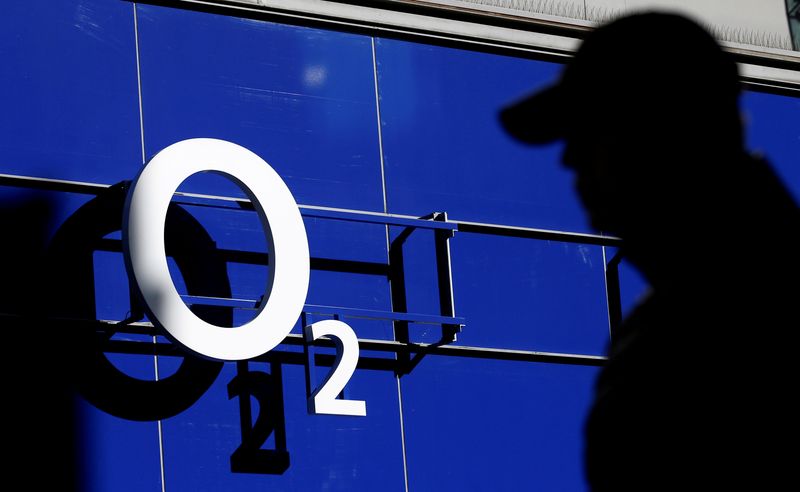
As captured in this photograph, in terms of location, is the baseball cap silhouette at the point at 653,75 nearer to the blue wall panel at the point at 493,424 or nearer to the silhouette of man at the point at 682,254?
the silhouette of man at the point at 682,254

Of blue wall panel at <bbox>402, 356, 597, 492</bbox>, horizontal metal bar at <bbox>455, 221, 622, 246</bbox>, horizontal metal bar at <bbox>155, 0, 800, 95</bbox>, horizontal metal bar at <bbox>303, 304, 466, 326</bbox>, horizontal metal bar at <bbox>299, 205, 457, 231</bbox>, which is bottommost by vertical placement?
blue wall panel at <bbox>402, 356, 597, 492</bbox>

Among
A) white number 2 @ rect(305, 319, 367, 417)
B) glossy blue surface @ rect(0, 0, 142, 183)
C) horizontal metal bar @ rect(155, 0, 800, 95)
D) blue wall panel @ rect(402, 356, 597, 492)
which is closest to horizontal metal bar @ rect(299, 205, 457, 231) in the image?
white number 2 @ rect(305, 319, 367, 417)

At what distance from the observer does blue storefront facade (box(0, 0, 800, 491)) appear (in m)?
8.73

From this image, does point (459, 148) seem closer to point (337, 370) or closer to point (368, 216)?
point (368, 216)

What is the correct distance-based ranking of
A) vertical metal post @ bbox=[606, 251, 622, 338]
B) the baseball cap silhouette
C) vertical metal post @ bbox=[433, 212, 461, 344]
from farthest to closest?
1. vertical metal post @ bbox=[606, 251, 622, 338]
2. vertical metal post @ bbox=[433, 212, 461, 344]
3. the baseball cap silhouette

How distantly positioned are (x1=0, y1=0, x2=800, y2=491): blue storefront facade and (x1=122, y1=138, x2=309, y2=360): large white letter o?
0.22 metres

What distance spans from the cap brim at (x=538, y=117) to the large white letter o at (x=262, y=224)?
21.1 ft

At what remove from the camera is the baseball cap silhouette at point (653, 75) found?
6.01ft

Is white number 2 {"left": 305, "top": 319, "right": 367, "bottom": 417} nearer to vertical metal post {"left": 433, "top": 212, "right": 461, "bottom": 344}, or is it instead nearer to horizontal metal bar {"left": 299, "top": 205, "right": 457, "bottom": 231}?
horizontal metal bar {"left": 299, "top": 205, "right": 457, "bottom": 231}

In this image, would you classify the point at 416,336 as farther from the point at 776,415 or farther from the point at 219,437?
the point at 776,415

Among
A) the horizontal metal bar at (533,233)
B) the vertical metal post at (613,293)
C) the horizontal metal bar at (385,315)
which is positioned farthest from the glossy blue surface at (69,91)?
the vertical metal post at (613,293)

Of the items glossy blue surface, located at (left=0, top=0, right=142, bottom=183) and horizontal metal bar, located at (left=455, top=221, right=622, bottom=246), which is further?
horizontal metal bar, located at (left=455, top=221, right=622, bottom=246)

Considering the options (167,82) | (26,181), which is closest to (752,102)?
(167,82)

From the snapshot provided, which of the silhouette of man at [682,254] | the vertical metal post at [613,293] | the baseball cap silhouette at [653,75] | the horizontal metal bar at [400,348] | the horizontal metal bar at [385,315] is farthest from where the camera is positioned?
the vertical metal post at [613,293]
